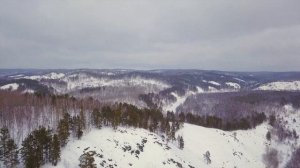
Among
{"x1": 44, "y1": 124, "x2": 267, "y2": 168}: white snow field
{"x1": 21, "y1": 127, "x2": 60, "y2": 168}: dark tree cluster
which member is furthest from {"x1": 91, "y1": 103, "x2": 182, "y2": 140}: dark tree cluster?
{"x1": 21, "y1": 127, "x2": 60, "y2": 168}: dark tree cluster

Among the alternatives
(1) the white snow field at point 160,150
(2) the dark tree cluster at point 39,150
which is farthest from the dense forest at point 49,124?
(1) the white snow field at point 160,150

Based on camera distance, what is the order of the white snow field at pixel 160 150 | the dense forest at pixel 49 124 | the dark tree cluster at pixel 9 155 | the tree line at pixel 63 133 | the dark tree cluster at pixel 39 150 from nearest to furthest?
the dark tree cluster at pixel 9 155 < the dark tree cluster at pixel 39 150 < the tree line at pixel 63 133 < the dense forest at pixel 49 124 < the white snow field at pixel 160 150

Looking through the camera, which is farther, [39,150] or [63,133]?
[63,133]

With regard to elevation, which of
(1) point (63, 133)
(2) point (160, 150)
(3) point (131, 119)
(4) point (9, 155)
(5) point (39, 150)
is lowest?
(2) point (160, 150)

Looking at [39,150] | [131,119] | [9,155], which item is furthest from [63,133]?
[131,119]

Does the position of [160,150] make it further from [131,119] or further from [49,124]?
[49,124]

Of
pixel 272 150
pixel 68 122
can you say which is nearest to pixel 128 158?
pixel 68 122

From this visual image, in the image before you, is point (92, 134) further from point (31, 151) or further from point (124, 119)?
point (31, 151)

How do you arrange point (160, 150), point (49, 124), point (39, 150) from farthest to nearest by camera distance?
1. point (49, 124)
2. point (160, 150)
3. point (39, 150)

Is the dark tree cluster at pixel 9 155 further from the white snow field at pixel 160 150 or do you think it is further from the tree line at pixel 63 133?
the white snow field at pixel 160 150
